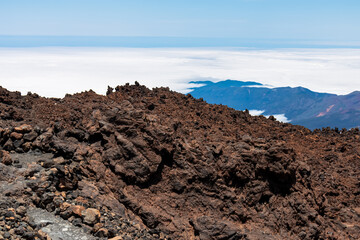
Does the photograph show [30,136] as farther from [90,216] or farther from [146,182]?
[146,182]

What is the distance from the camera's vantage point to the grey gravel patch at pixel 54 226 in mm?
9859

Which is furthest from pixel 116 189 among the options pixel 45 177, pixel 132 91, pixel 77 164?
pixel 132 91

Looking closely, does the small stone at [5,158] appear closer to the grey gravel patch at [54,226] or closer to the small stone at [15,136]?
the small stone at [15,136]

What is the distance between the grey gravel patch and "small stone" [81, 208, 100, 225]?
35 cm

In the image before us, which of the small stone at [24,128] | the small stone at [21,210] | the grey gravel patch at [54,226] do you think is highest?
the small stone at [24,128]

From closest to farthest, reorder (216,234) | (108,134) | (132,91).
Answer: (216,234) < (108,134) < (132,91)

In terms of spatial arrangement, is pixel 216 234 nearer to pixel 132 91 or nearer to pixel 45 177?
pixel 45 177

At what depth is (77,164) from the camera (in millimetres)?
12703

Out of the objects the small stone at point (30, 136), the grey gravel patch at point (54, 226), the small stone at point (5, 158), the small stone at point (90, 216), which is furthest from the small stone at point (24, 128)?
the small stone at point (90, 216)

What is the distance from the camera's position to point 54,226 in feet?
33.2

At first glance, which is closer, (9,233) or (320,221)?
(9,233)

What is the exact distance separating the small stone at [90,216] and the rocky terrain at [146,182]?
29mm

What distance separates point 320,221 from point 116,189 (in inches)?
322

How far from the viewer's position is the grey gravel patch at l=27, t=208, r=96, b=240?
32.3 ft
